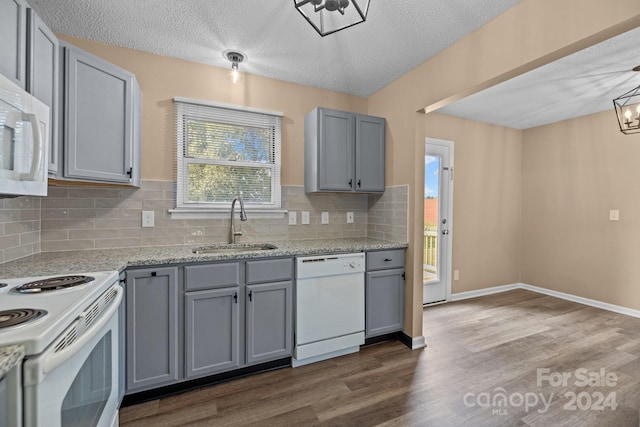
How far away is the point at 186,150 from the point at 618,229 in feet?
16.6

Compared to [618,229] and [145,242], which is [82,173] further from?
[618,229]

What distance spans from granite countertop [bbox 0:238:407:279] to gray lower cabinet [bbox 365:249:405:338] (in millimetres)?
178

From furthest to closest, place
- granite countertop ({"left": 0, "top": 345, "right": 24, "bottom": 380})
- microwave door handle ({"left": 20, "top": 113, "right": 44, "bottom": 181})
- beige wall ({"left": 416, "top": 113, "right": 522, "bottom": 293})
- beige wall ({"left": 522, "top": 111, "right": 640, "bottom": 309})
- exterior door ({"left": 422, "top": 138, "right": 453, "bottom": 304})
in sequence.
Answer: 1. beige wall ({"left": 416, "top": 113, "right": 522, "bottom": 293})
2. exterior door ({"left": 422, "top": 138, "right": 453, "bottom": 304})
3. beige wall ({"left": 522, "top": 111, "right": 640, "bottom": 309})
4. microwave door handle ({"left": 20, "top": 113, "right": 44, "bottom": 181})
5. granite countertop ({"left": 0, "top": 345, "right": 24, "bottom": 380})

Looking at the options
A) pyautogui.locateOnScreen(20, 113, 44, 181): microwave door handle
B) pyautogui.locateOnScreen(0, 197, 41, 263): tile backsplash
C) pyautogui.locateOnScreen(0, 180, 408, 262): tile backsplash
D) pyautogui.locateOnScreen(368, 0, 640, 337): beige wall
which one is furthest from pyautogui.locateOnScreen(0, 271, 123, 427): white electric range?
pyautogui.locateOnScreen(368, 0, 640, 337): beige wall

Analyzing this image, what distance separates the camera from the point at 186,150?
254cm

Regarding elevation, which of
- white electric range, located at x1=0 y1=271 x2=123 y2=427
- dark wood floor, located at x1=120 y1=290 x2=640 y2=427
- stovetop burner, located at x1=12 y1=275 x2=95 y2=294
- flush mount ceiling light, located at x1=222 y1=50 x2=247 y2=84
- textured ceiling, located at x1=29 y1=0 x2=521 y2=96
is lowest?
dark wood floor, located at x1=120 y1=290 x2=640 y2=427

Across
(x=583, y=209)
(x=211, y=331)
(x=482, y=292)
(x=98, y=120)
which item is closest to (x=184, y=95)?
(x=98, y=120)

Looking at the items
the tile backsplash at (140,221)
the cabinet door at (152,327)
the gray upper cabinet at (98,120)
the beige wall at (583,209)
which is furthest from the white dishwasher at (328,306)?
the beige wall at (583,209)

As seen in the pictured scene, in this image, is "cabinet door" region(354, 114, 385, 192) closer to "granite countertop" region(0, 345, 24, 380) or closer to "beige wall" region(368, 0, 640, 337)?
"beige wall" region(368, 0, 640, 337)

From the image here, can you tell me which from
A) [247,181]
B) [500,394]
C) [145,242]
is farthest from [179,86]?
[500,394]

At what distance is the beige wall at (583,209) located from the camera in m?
3.50

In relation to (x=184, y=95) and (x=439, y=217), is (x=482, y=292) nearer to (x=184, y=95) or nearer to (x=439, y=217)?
(x=439, y=217)

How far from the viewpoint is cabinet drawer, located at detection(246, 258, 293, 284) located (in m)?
2.13

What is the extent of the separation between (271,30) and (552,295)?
5.00 meters
